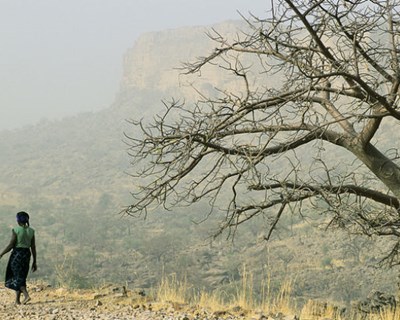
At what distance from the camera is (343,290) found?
23.7 m

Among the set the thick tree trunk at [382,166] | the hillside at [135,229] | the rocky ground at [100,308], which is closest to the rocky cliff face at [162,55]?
the hillside at [135,229]

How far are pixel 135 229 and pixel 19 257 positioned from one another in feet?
124

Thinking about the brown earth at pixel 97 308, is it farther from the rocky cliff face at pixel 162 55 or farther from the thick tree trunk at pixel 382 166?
the rocky cliff face at pixel 162 55

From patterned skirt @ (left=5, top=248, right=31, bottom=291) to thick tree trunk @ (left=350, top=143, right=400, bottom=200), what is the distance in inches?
191

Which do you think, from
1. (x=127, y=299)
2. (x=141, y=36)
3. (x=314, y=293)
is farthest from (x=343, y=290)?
(x=141, y=36)

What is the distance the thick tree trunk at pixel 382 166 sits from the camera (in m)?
7.66

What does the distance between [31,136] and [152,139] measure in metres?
96.7

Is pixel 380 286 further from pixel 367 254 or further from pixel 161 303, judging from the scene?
pixel 161 303

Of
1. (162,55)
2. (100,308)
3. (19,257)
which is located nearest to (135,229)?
(19,257)

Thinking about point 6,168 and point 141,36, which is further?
point 141,36

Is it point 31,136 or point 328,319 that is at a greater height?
point 31,136

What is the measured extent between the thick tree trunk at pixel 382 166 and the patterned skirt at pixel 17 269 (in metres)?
4.85

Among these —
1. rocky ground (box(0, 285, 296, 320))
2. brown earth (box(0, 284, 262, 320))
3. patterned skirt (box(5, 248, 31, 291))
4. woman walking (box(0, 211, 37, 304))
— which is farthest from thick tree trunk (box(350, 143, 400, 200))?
patterned skirt (box(5, 248, 31, 291))

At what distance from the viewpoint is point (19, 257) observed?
8516 mm
